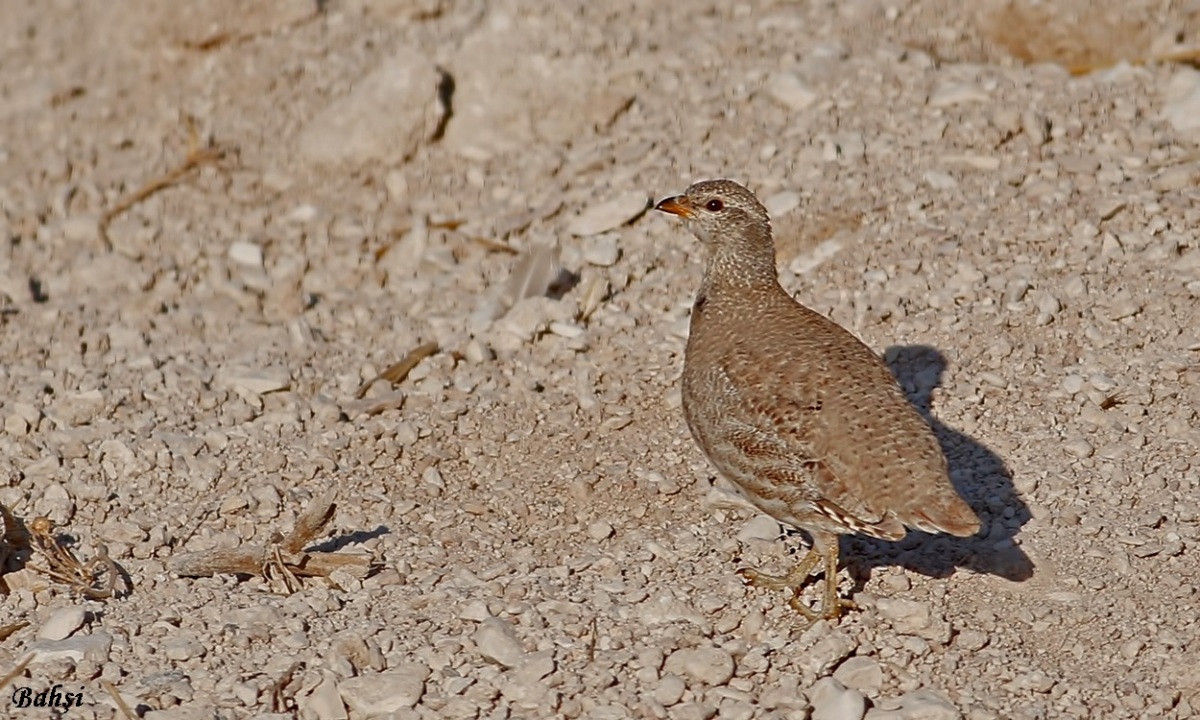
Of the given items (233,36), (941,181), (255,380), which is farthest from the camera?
(233,36)

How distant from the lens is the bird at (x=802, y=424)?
239 inches

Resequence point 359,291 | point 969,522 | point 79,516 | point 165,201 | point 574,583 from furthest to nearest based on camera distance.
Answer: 1. point 165,201
2. point 359,291
3. point 79,516
4. point 574,583
5. point 969,522

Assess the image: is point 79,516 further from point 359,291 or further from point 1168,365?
point 1168,365

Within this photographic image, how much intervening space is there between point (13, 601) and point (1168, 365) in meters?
5.24

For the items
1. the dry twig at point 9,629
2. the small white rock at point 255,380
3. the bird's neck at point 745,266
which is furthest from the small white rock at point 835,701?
the small white rock at point 255,380

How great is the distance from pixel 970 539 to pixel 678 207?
78.9 inches

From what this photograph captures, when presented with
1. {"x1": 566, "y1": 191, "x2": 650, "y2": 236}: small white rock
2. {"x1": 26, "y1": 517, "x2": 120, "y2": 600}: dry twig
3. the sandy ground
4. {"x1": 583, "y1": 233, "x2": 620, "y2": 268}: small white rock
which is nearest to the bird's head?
the sandy ground

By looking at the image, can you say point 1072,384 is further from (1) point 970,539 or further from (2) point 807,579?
(2) point 807,579

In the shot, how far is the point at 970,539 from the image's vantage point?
689 centimetres

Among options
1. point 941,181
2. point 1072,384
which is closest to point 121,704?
point 1072,384

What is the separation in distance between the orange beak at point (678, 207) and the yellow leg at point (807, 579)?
172 cm

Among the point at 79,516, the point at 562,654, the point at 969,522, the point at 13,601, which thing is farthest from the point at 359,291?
the point at 969,522

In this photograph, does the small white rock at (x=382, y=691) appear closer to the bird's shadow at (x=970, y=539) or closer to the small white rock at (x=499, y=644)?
the small white rock at (x=499, y=644)

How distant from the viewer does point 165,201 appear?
10734 millimetres
